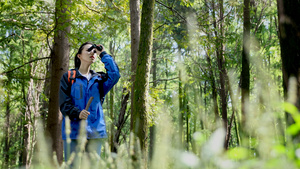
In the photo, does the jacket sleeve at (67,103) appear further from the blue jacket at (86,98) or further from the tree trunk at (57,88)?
the tree trunk at (57,88)

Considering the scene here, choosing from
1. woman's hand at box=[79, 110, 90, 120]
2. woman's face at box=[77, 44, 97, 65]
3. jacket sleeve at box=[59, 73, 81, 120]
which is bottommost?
woman's hand at box=[79, 110, 90, 120]

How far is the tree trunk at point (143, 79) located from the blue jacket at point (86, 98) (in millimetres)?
929

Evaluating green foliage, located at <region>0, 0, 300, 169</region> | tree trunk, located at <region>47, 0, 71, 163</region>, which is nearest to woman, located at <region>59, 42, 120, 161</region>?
green foliage, located at <region>0, 0, 300, 169</region>

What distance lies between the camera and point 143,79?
3.96m

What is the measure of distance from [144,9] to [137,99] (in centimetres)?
147

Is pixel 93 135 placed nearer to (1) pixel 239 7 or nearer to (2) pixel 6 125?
(1) pixel 239 7

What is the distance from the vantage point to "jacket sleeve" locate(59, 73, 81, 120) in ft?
8.64

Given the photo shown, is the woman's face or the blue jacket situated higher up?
the woman's face

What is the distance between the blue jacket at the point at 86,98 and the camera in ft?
8.75

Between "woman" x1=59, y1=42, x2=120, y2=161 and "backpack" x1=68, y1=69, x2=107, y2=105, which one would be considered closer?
"woman" x1=59, y1=42, x2=120, y2=161

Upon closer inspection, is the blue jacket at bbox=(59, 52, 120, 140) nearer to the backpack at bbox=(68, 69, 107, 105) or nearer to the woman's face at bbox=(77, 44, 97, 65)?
the backpack at bbox=(68, 69, 107, 105)

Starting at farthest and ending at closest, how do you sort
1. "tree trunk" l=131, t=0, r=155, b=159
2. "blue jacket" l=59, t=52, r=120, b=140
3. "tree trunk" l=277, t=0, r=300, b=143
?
"tree trunk" l=131, t=0, r=155, b=159
"blue jacket" l=59, t=52, r=120, b=140
"tree trunk" l=277, t=0, r=300, b=143

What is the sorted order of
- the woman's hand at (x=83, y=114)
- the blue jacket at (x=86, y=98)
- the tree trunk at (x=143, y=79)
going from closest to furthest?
1. the woman's hand at (x=83, y=114)
2. the blue jacket at (x=86, y=98)
3. the tree trunk at (x=143, y=79)

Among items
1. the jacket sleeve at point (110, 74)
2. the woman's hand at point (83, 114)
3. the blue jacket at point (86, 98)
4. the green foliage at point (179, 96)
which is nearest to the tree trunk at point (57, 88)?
the green foliage at point (179, 96)
